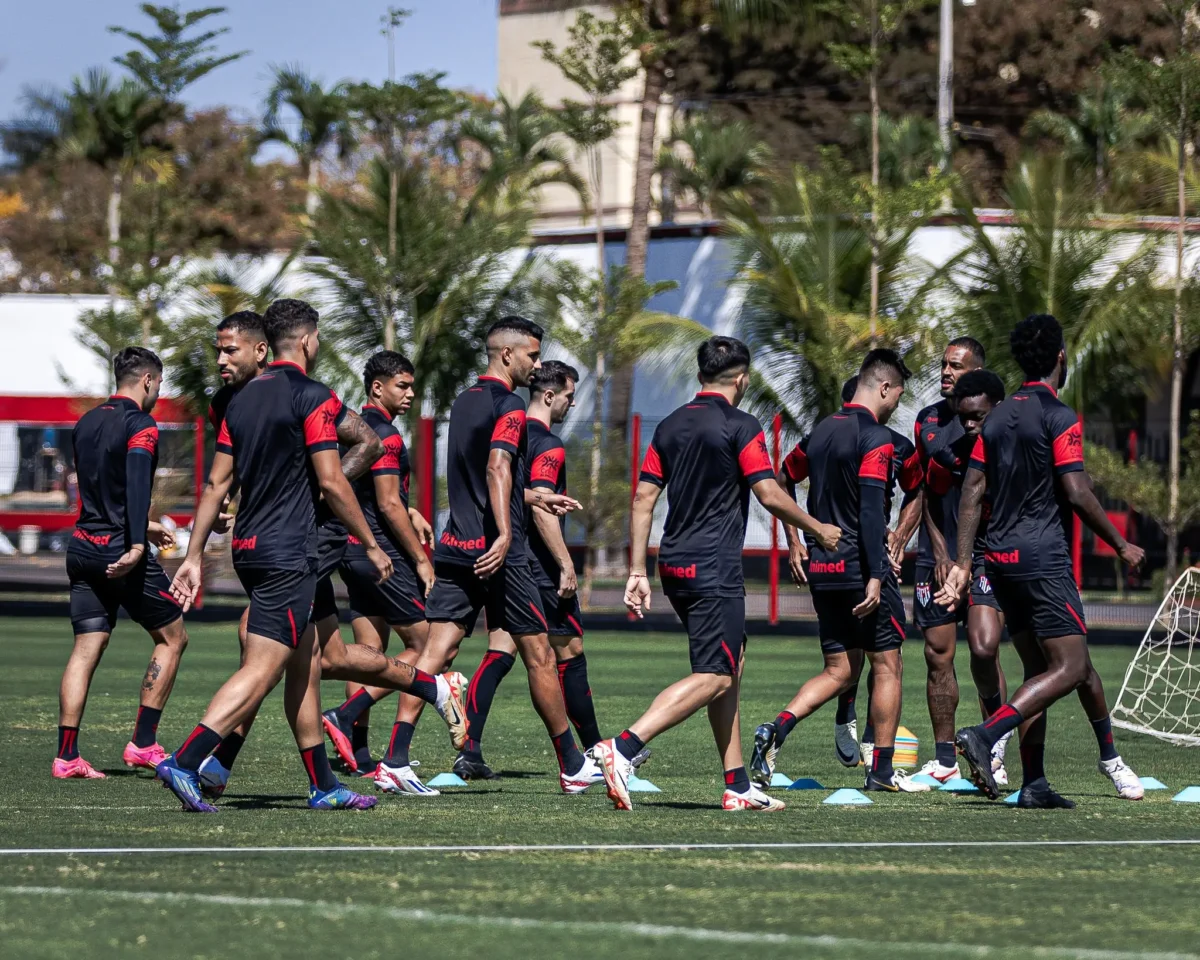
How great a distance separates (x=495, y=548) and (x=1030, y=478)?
2549 millimetres

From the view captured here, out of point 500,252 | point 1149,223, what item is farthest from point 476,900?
point 500,252

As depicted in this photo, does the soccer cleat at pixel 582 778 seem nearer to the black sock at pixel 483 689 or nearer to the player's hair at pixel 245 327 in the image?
the black sock at pixel 483 689

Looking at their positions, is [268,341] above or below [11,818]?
above

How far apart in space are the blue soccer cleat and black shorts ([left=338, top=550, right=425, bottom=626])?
6.62ft

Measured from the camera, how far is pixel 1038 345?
8875 millimetres

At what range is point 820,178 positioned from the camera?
2711 centimetres

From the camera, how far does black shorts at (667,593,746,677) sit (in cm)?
830

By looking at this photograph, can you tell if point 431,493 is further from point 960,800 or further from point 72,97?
point 72,97

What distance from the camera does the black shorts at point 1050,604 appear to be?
868cm

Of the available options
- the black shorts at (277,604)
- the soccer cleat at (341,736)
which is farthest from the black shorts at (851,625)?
the black shorts at (277,604)

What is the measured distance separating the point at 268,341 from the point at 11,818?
88.3 inches

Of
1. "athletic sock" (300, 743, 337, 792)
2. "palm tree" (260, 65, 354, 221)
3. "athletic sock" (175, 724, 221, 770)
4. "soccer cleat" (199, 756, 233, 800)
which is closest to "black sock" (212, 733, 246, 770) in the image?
"soccer cleat" (199, 756, 233, 800)

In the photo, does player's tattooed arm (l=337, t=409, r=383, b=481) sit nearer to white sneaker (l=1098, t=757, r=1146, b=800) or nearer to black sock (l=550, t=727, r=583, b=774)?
black sock (l=550, t=727, r=583, b=774)

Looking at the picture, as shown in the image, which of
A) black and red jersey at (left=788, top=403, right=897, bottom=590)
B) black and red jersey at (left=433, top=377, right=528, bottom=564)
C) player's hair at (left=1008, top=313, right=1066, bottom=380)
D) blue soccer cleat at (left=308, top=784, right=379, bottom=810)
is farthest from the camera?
black and red jersey at (left=433, top=377, right=528, bottom=564)
